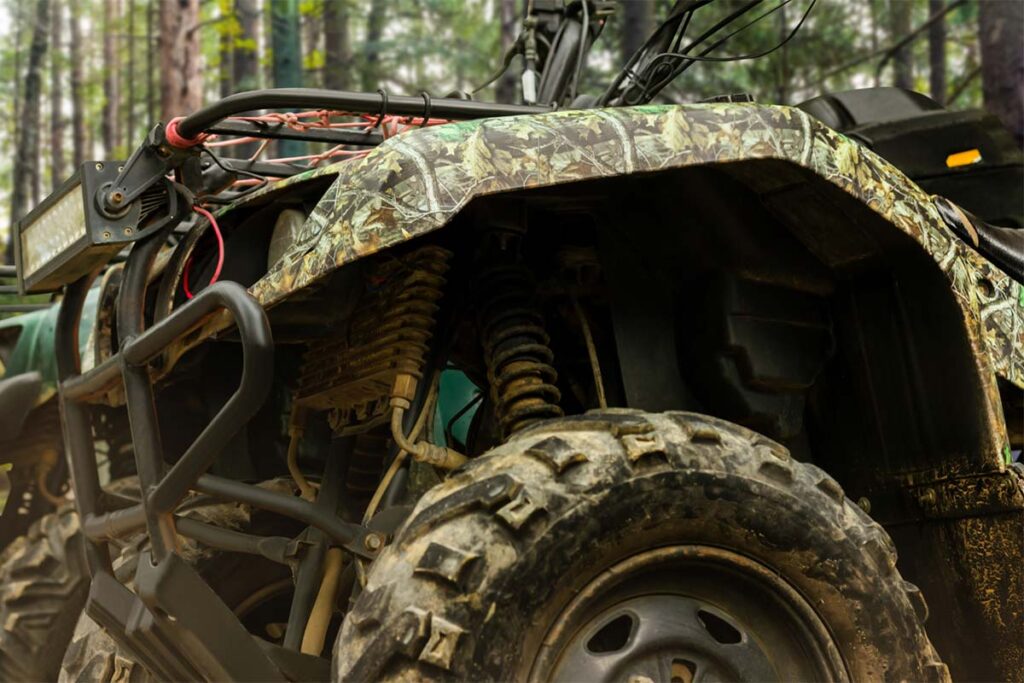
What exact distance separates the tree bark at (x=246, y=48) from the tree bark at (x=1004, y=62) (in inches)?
359

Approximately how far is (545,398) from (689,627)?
0.71 m

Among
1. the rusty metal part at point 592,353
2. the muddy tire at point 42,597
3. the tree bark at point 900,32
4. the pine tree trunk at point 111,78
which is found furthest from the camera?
the pine tree trunk at point 111,78

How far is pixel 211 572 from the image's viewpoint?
3316mm

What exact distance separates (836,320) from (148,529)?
Answer: 1833 mm

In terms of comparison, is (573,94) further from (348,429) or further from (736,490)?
(736,490)

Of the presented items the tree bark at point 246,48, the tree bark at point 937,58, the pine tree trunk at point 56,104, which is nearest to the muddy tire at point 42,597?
the tree bark at point 246,48

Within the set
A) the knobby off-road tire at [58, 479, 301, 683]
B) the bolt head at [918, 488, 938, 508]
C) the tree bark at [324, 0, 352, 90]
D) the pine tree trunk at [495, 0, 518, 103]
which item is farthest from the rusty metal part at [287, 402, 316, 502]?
the tree bark at [324, 0, 352, 90]

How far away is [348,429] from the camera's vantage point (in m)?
2.99

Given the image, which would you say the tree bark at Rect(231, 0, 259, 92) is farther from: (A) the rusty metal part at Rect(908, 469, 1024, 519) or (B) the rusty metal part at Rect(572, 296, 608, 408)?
(A) the rusty metal part at Rect(908, 469, 1024, 519)

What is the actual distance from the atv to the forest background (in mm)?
5748

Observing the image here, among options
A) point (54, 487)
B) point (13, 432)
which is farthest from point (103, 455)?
point (13, 432)

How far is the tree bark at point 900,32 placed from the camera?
16.9 meters

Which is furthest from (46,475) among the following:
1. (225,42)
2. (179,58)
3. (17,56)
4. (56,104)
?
(17,56)

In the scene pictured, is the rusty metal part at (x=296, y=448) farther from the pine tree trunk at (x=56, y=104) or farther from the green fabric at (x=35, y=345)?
the pine tree trunk at (x=56, y=104)
